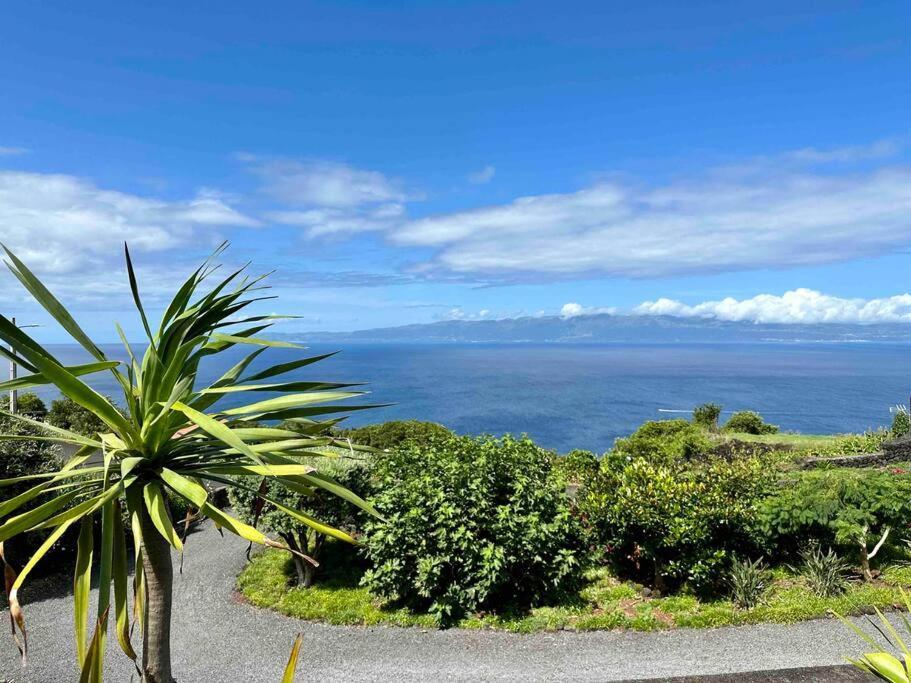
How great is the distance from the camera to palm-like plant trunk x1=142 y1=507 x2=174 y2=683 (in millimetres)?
3000

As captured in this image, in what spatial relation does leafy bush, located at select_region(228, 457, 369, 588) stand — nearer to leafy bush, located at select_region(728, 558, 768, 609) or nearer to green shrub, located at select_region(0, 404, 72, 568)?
green shrub, located at select_region(0, 404, 72, 568)

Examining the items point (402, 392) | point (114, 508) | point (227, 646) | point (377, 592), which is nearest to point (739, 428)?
point (377, 592)

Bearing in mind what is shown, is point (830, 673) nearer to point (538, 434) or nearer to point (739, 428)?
point (739, 428)

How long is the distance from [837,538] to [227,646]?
7887 mm

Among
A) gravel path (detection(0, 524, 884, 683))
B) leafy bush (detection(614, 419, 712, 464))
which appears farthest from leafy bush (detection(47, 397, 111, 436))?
leafy bush (detection(614, 419, 712, 464))

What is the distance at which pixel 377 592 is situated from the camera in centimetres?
782

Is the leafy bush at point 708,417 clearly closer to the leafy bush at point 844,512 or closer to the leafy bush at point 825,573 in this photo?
the leafy bush at point 844,512

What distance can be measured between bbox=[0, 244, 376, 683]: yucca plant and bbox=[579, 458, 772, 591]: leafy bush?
210 inches

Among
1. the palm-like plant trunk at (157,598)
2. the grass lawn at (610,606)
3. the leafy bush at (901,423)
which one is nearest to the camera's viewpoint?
the palm-like plant trunk at (157,598)

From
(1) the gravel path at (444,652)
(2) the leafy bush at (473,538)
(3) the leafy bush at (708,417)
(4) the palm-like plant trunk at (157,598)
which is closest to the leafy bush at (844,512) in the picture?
(1) the gravel path at (444,652)

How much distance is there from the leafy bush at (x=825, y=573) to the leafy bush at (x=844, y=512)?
0.26 metres

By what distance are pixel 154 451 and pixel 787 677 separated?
205 inches

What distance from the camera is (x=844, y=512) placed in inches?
301

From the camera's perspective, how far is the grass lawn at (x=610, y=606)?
6.74 metres
